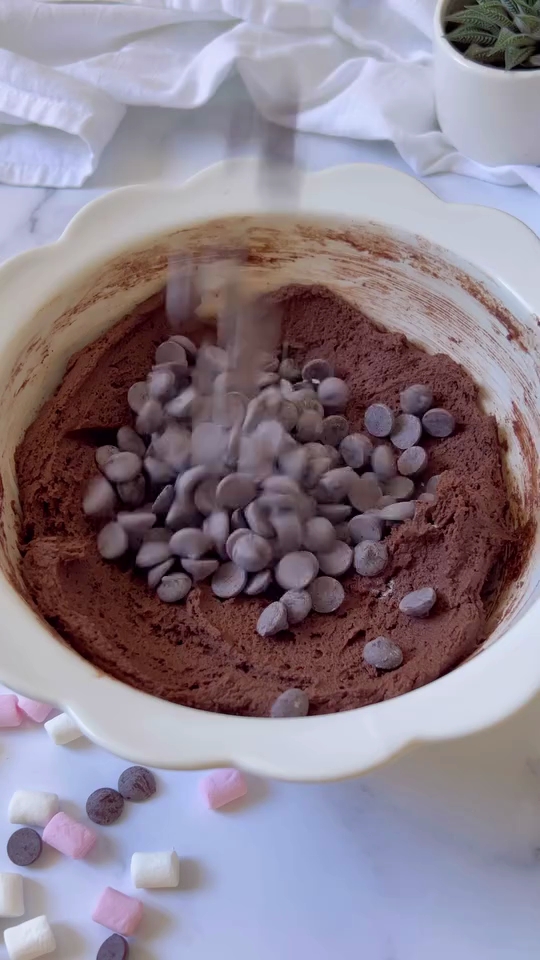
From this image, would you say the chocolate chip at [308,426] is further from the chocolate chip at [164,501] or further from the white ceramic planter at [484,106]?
the white ceramic planter at [484,106]

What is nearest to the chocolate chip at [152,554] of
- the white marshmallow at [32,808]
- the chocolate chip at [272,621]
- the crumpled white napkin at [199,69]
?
the chocolate chip at [272,621]

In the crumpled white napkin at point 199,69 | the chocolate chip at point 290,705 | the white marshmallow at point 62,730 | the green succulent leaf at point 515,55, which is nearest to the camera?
the chocolate chip at point 290,705

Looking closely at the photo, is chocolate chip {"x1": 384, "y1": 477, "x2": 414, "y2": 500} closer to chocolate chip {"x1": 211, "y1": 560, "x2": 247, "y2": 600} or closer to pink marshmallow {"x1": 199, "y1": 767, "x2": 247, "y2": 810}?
chocolate chip {"x1": 211, "y1": 560, "x2": 247, "y2": 600}

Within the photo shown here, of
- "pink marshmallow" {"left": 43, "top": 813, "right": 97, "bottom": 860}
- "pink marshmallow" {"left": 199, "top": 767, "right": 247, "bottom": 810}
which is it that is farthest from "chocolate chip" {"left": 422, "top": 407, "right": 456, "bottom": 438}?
"pink marshmallow" {"left": 43, "top": 813, "right": 97, "bottom": 860}

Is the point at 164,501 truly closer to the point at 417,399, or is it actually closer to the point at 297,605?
the point at 297,605

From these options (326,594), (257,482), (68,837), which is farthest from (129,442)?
(68,837)

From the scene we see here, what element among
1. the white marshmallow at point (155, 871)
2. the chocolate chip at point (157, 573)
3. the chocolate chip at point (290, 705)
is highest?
the chocolate chip at point (290, 705)
